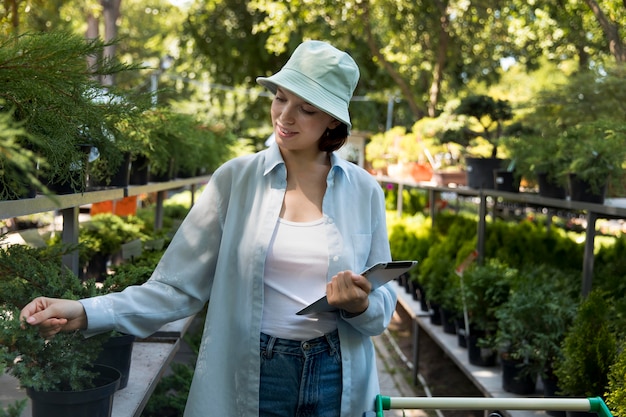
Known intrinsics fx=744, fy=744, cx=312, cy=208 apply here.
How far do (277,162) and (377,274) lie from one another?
427 mm

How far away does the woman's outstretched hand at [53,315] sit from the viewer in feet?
5.16

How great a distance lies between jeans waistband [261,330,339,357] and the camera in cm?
184

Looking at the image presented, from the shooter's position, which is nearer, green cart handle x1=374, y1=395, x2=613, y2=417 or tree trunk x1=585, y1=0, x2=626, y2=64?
green cart handle x1=374, y1=395, x2=613, y2=417

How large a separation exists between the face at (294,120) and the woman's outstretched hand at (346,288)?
384 millimetres

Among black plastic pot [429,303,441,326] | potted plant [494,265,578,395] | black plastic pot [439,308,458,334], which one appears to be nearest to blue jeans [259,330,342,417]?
potted plant [494,265,578,395]

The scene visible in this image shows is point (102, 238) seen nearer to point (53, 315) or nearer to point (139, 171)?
point (139, 171)

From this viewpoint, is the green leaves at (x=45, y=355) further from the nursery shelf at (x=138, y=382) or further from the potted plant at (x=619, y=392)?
the potted plant at (x=619, y=392)

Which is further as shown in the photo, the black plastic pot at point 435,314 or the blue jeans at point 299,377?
the black plastic pot at point 435,314

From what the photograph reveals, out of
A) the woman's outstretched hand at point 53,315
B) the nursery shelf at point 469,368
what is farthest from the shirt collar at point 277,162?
the nursery shelf at point 469,368

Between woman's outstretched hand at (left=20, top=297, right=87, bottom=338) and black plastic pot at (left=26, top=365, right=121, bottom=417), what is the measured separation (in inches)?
6.7

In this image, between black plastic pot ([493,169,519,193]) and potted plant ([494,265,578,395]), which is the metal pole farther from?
black plastic pot ([493,169,519,193])

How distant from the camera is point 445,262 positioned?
541 cm

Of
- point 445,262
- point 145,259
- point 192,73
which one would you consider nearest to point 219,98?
point 192,73

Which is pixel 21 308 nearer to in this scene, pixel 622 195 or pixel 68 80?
pixel 68 80
